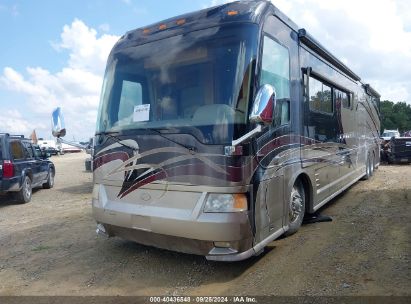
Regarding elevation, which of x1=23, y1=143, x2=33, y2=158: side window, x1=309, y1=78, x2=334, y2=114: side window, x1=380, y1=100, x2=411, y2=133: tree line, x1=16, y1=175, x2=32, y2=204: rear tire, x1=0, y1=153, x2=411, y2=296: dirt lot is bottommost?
x1=0, y1=153, x2=411, y2=296: dirt lot

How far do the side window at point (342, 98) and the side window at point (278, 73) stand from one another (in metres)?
3.00

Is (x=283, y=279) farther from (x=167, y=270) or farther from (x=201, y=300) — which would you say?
(x=167, y=270)

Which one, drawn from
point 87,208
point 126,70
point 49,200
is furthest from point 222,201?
point 49,200

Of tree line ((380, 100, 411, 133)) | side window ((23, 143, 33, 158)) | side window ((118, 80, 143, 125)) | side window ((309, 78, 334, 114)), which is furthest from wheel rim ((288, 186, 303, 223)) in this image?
tree line ((380, 100, 411, 133))

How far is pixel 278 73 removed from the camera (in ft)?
16.9

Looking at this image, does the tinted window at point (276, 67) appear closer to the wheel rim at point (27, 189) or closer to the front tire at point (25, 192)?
the front tire at point (25, 192)

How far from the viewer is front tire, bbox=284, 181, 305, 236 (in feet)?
18.8

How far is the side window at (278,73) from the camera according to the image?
4.77 metres

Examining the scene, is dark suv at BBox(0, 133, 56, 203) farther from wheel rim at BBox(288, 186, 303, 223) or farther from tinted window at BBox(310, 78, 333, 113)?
tinted window at BBox(310, 78, 333, 113)

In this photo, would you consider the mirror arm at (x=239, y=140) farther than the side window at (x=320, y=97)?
No

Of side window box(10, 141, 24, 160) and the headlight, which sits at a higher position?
side window box(10, 141, 24, 160)

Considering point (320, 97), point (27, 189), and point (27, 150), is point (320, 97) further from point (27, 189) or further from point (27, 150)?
point (27, 150)

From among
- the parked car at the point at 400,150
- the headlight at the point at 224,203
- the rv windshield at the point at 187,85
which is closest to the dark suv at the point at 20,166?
the rv windshield at the point at 187,85

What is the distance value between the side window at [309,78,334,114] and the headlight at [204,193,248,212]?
9.21 ft
